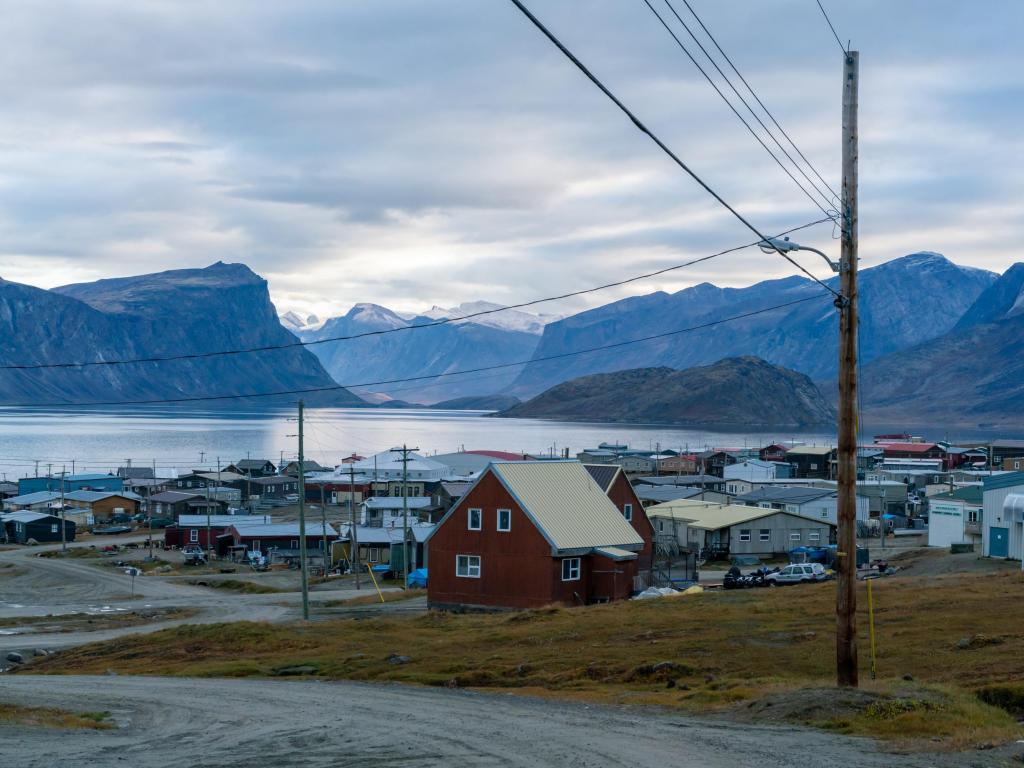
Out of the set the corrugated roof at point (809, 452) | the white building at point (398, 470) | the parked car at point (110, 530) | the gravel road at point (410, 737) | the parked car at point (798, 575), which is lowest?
the parked car at point (110, 530)

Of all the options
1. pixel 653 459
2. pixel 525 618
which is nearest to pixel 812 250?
pixel 525 618

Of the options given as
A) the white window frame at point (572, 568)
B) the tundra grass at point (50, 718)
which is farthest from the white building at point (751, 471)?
the tundra grass at point (50, 718)

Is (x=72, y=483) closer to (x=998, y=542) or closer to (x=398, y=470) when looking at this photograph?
(x=398, y=470)

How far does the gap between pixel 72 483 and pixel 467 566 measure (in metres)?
90.1

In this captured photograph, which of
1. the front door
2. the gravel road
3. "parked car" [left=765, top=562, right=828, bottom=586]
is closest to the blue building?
"parked car" [left=765, top=562, right=828, bottom=586]

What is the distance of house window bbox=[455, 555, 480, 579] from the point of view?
Answer: 46688 millimetres

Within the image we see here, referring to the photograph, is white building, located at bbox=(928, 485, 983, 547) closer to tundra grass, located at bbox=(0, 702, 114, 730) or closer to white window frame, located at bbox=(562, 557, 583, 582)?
white window frame, located at bbox=(562, 557, 583, 582)

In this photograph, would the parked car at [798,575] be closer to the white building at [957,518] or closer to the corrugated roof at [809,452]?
the white building at [957,518]

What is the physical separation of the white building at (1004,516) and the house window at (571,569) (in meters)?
21.2

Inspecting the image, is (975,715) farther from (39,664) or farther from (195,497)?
(195,497)

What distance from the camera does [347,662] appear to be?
99.7 feet

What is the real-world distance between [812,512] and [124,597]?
4887 centimetres

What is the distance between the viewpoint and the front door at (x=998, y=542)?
52750 millimetres

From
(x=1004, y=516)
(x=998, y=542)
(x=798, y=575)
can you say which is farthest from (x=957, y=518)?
(x=798, y=575)
